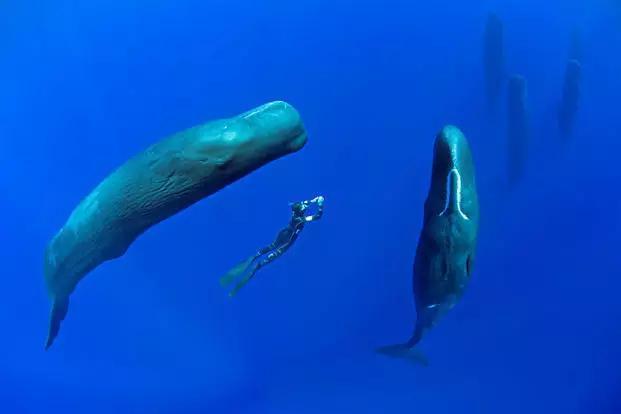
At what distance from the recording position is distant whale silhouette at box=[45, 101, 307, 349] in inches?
125

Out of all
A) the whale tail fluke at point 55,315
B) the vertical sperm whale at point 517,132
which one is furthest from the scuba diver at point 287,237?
the vertical sperm whale at point 517,132

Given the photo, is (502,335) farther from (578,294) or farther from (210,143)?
(210,143)

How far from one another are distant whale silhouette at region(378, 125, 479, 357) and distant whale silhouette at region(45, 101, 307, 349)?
0.88 m

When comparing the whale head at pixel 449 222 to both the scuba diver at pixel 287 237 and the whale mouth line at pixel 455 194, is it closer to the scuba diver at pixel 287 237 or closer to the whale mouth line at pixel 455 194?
the whale mouth line at pixel 455 194

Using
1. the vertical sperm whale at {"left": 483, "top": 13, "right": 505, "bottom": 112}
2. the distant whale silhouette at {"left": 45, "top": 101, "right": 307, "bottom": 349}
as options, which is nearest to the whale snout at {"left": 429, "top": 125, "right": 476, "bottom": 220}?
the distant whale silhouette at {"left": 45, "top": 101, "right": 307, "bottom": 349}

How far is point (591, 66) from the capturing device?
13.3m

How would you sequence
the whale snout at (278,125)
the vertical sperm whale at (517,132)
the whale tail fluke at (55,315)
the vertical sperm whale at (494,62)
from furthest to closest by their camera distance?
1. the vertical sperm whale at (494,62)
2. the vertical sperm whale at (517,132)
3. the whale tail fluke at (55,315)
4. the whale snout at (278,125)

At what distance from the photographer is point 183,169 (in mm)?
3334

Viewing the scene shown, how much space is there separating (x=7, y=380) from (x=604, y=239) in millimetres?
10862

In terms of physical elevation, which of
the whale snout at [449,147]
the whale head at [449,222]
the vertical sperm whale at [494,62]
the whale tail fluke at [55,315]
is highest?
the vertical sperm whale at [494,62]

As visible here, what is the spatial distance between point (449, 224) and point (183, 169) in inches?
66.4

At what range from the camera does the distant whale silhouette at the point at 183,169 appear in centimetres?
317

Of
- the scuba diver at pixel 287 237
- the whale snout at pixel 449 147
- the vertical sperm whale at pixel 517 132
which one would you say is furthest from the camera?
the vertical sperm whale at pixel 517 132

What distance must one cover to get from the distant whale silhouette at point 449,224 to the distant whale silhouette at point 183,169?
34.8 inches
